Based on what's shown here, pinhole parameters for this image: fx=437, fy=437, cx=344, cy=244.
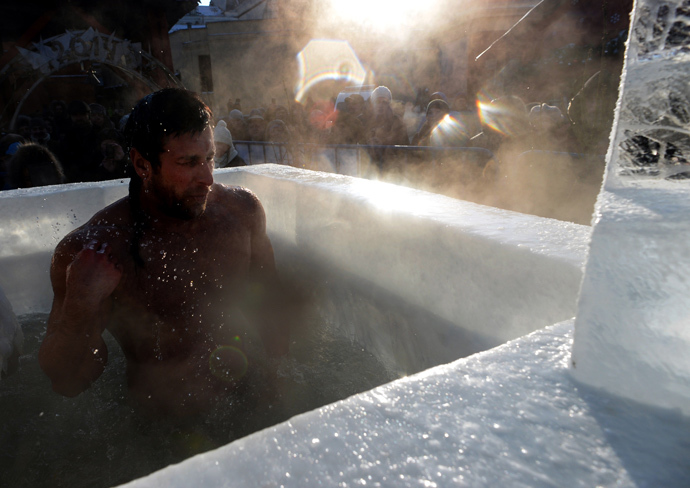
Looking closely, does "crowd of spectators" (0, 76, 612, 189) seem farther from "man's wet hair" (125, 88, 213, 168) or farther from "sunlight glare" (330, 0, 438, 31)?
"sunlight glare" (330, 0, 438, 31)

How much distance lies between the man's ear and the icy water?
104cm

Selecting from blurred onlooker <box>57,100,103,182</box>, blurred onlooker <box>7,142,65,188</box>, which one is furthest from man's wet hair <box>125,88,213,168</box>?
blurred onlooker <box>57,100,103,182</box>

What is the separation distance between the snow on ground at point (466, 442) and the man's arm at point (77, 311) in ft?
3.58

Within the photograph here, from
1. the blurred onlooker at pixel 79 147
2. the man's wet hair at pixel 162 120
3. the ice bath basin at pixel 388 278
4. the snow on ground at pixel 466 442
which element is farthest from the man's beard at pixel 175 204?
the blurred onlooker at pixel 79 147

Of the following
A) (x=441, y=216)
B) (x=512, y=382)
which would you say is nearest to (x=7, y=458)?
(x=441, y=216)

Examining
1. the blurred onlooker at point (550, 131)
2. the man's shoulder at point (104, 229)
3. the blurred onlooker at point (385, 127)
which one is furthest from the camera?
the blurred onlooker at point (385, 127)

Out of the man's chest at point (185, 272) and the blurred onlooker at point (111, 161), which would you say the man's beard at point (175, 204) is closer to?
the man's chest at point (185, 272)

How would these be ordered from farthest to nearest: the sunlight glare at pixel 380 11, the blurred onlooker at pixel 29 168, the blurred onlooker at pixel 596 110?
the sunlight glare at pixel 380 11, the blurred onlooker at pixel 29 168, the blurred onlooker at pixel 596 110

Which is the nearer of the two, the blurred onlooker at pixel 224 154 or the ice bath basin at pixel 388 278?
the ice bath basin at pixel 388 278

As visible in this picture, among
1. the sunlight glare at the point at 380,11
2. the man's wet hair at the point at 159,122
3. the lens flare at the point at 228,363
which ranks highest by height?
the sunlight glare at the point at 380,11

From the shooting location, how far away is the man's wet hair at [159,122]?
1567mm

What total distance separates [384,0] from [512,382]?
2120cm

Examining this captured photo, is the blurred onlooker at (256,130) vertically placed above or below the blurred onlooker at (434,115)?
below

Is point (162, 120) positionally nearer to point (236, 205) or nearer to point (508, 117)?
point (236, 205)
